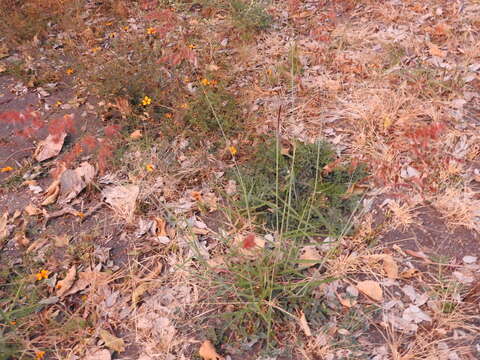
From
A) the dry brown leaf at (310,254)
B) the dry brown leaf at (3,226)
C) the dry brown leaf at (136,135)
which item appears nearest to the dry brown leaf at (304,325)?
the dry brown leaf at (310,254)

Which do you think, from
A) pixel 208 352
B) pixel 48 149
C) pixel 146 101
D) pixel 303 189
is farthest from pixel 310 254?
pixel 48 149

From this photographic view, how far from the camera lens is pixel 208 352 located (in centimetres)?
197

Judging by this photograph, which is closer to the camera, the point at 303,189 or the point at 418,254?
the point at 418,254

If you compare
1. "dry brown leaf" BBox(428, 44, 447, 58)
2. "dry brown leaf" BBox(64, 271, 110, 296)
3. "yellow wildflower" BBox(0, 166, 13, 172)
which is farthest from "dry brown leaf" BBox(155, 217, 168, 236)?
"dry brown leaf" BBox(428, 44, 447, 58)

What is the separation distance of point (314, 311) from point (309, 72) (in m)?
2.38

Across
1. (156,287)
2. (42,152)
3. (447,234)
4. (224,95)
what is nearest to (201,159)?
(224,95)

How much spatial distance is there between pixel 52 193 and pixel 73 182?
0.58ft

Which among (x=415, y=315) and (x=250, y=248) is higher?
(x=250, y=248)

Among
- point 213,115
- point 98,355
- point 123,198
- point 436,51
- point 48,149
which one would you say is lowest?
point 98,355

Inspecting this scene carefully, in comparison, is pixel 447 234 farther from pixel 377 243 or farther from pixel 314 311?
pixel 314 311

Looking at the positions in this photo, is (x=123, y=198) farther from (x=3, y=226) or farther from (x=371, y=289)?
(x=371, y=289)

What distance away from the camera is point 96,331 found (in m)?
2.17

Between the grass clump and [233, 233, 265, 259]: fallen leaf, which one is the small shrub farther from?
[233, 233, 265, 259]: fallen leaf

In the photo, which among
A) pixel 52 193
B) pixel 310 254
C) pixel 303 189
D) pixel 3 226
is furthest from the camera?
pixel 52 193
